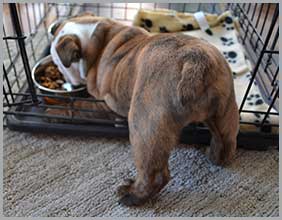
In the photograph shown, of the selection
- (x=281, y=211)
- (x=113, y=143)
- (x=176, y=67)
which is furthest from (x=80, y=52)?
(x=281, y=211)

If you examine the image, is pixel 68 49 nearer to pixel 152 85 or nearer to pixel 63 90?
pixel 63 90

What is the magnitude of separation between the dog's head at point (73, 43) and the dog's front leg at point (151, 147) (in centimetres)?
34

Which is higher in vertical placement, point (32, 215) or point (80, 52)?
point (80, 52)

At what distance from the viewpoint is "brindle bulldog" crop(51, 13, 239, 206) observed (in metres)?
Result: 0.82

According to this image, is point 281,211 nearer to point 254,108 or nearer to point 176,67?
point 254,108

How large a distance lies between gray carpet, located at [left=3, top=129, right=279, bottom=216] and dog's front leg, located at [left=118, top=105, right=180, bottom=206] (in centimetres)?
11

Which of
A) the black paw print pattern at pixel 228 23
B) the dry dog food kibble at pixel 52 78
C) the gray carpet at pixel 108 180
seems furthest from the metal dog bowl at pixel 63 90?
the black paw print pattern at pixel 228 23

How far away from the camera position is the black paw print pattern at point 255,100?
50.0 inches

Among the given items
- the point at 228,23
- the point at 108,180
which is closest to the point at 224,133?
the point at 108,180

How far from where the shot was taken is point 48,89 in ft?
4.16

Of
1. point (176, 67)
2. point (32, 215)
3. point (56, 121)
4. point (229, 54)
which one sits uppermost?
point (176, 67)

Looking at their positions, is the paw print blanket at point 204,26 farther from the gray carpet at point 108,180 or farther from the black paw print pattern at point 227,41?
the gray carpet at point 108,180

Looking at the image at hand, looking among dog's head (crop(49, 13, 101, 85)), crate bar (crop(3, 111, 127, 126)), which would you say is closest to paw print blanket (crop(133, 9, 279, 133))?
dog's head (crop(49, 13, 101, 85))

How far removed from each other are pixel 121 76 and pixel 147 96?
20cm
